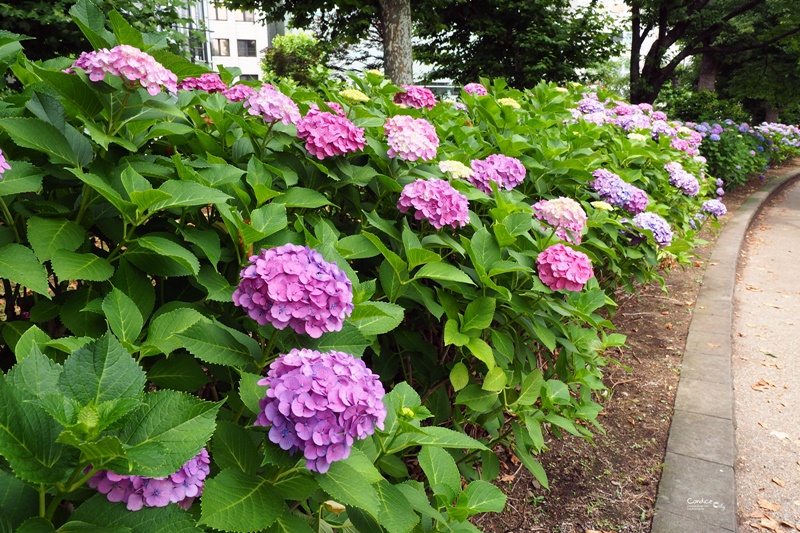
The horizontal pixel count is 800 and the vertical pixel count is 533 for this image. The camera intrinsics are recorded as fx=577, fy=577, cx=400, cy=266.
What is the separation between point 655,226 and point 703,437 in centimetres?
118

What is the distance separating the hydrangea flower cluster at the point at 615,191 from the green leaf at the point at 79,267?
2.63 meters

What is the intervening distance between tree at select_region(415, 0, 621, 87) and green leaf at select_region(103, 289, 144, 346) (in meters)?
14.6

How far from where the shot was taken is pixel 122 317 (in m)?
1.15

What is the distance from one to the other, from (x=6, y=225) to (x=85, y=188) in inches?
8.2

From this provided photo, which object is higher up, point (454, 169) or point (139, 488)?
point (454, 169)

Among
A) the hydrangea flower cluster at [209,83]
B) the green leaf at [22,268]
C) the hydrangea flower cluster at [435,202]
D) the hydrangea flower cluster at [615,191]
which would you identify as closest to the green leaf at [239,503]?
the green leaf at [22,268]

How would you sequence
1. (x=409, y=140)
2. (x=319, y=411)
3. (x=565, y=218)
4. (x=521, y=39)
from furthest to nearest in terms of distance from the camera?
(x=521, y=39)
(x=565, y=218)
(x=409, y=140)
(x=319, y=411)

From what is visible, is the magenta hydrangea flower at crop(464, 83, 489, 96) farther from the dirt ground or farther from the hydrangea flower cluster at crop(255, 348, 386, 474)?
the hydrangea flower cluster at crop(255, 348, 386, 474)

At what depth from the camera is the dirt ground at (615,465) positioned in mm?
2527

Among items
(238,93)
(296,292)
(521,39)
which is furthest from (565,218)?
(521,39)

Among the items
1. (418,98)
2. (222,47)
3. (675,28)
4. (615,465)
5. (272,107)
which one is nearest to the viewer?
(272,107)

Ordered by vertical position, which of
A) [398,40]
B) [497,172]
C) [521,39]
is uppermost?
[521,39]

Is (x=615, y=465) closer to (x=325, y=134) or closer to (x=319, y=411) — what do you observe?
(x=325, y=134)

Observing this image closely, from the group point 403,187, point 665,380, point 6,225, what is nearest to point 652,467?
point 665,380
